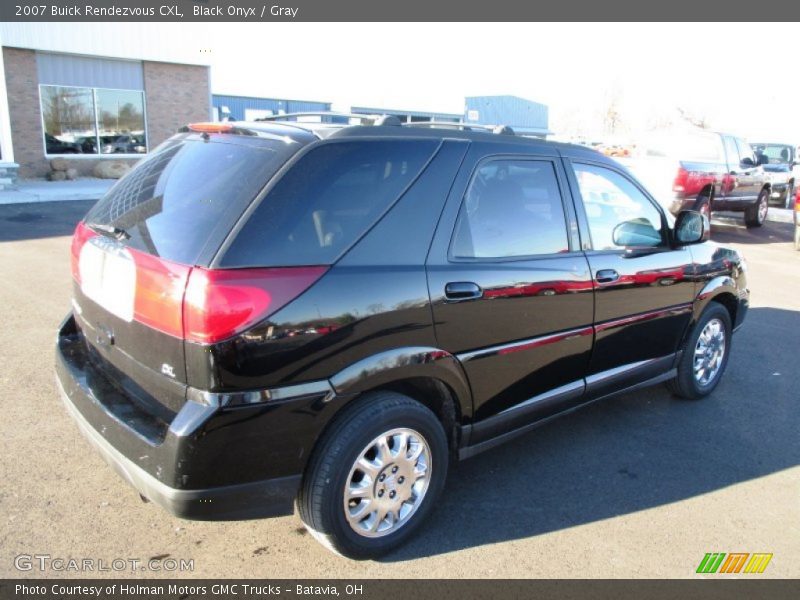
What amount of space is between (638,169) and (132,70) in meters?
15.5

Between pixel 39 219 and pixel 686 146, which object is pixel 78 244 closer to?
pixel 39 219

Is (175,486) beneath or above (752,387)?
above

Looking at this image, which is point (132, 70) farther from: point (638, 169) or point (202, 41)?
point (638, 169)

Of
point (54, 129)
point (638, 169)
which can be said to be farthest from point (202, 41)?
point (638, 169)

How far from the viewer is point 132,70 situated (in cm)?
1950

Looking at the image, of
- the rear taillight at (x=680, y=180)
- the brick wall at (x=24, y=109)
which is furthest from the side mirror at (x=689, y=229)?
the brick wall at (x=24, y=109)

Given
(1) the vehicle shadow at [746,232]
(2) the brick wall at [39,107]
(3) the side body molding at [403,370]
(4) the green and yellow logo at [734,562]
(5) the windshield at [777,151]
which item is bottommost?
(4) the green and yellow logo at [734,562]

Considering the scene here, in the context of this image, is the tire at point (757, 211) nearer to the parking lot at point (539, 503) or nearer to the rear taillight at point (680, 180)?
the rear taillight at point (680, 180)

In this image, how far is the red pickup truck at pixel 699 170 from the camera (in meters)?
12.0

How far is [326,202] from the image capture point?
100 inches

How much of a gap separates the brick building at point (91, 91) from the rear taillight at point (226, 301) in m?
16.5
